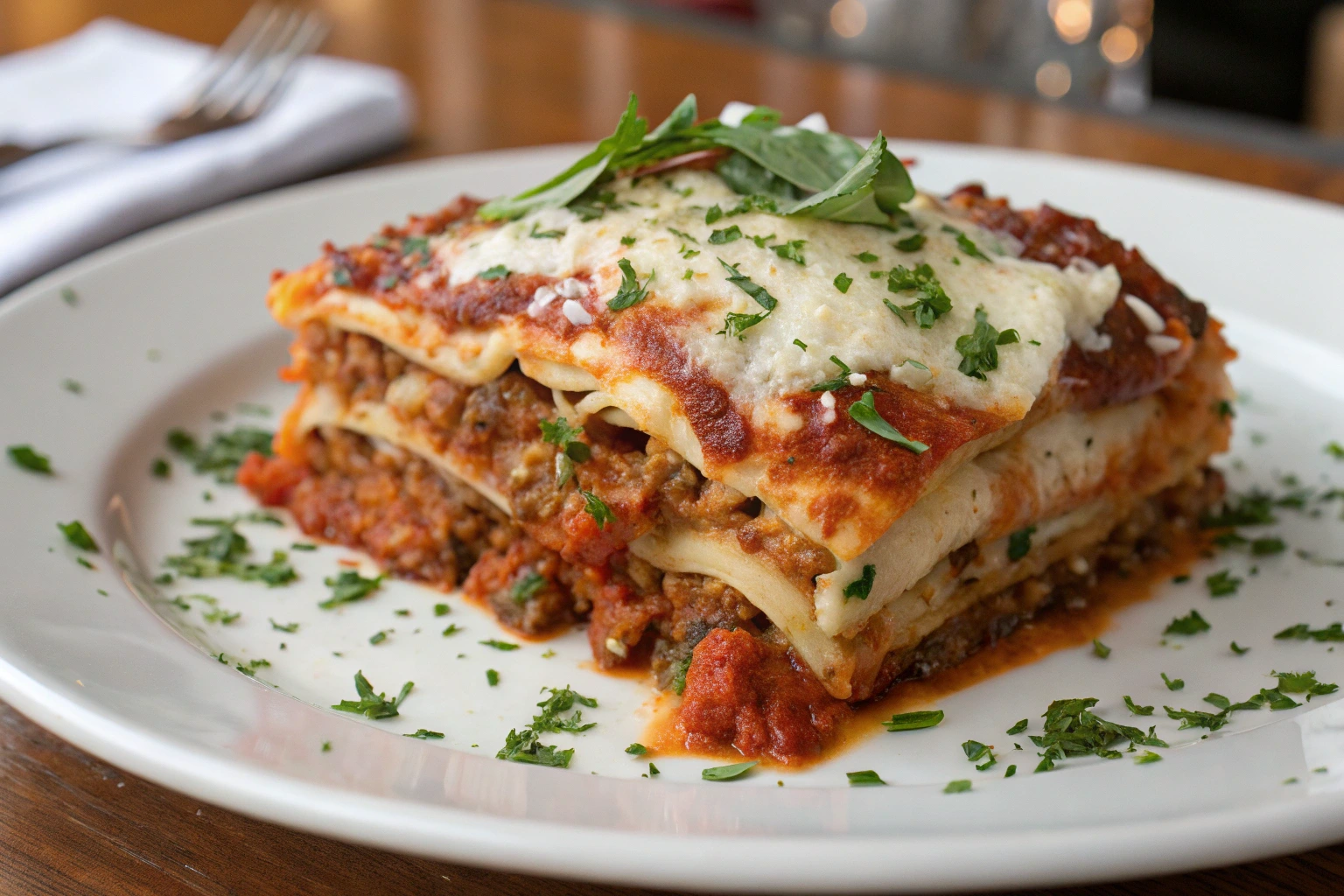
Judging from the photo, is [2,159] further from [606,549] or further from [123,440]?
[606,549]

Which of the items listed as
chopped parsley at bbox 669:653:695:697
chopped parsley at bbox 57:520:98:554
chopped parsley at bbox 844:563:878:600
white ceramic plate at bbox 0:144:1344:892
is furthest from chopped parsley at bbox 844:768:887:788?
chopped parsley at bbox 57:520:98:554

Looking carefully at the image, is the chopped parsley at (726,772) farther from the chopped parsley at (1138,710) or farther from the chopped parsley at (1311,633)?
the chopped parsley at (1311,633)

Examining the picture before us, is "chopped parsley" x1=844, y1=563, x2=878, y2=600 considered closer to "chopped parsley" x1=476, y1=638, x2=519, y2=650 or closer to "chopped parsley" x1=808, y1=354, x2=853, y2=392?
"chopped parsley" x1=808, y1=354, x2=853, y2=392

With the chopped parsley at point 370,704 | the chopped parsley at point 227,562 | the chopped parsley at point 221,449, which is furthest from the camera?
the chopped parsley at point 221,449

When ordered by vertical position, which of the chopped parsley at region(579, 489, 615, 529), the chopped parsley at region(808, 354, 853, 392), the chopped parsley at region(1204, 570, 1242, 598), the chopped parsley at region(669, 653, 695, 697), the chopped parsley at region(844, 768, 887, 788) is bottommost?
the chopped parsley at region(669, 653, 695, 697)

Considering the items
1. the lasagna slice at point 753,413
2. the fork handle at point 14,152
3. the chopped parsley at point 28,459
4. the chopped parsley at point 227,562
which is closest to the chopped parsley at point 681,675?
the lasagna slice at point 753,413

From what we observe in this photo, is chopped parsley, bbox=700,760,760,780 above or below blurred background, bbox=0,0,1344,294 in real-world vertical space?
below

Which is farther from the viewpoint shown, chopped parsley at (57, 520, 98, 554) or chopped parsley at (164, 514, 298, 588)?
chopped parsley at (164, 514, 298, 588)

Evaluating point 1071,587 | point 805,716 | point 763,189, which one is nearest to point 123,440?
point 763,189
